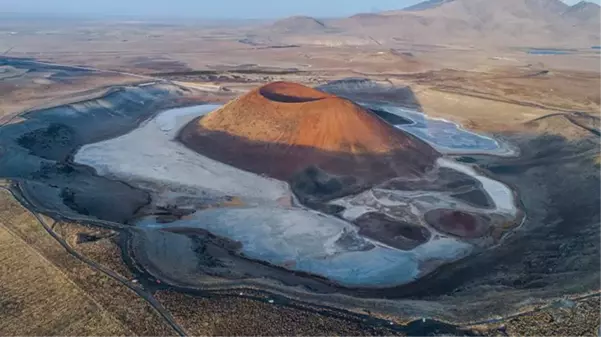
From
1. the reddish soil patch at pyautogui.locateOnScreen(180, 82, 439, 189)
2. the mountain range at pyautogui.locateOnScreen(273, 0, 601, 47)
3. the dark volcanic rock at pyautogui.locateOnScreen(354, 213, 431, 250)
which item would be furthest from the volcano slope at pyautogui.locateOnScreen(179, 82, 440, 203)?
the mountain range at pyautogui.locateOnScreen(273, 0, 601, 47)

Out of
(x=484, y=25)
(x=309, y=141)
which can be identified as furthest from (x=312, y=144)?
(x=484, y=25)

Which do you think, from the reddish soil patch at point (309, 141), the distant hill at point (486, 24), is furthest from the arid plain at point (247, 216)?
the distant hill at point (486, 24)

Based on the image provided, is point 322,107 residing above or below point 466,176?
above

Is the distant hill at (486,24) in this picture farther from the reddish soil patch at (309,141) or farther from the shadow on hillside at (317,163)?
the shadow on hillside at (317,163)

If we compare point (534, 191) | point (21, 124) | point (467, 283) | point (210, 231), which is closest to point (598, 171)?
point (534, 191)

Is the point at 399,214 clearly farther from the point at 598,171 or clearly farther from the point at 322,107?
the point at 598,171

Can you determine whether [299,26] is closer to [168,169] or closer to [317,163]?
[317,163]
